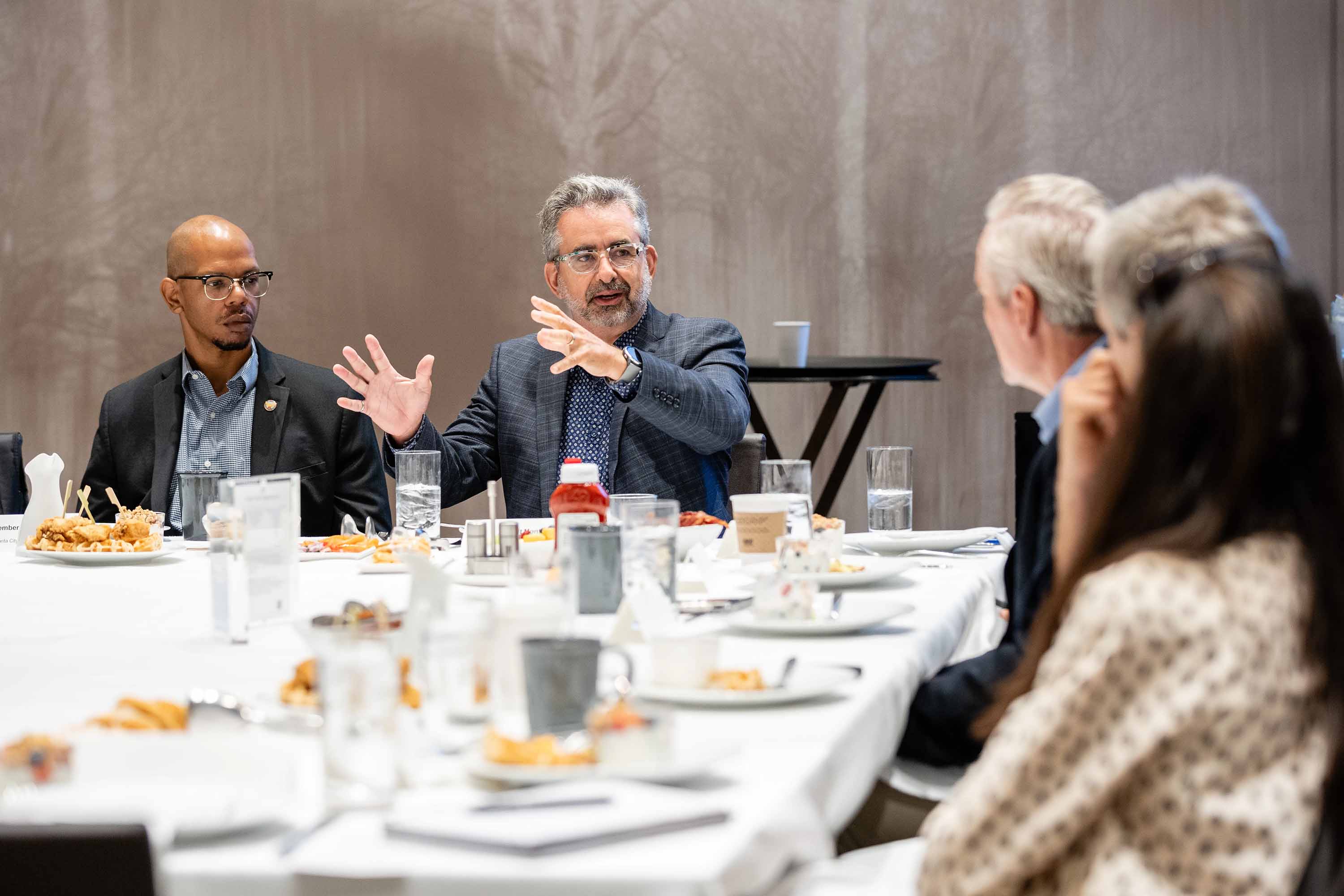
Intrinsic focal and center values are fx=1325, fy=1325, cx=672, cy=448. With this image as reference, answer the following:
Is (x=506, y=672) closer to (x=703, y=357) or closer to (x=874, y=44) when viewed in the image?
(x=703, y=357)

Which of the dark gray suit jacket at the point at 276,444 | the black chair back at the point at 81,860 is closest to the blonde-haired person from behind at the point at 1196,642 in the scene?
the black chair back at the point at 81,860

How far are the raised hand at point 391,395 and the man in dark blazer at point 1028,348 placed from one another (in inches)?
57.9

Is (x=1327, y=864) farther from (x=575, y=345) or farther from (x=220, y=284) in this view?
(x=220, y=284)

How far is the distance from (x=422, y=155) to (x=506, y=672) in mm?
4827

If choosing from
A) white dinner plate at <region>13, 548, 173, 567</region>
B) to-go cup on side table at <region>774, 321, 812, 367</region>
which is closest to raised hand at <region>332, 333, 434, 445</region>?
white dinner plate at <region>13, 548, 173, 567</region>

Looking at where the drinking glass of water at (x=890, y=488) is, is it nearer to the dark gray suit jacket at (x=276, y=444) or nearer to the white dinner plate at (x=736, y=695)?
the dark gray suit jacket at (x=276, y=444)

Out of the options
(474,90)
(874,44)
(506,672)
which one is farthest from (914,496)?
(506,672)

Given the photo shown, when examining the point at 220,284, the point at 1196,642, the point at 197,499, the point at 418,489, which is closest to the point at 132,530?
the point at 197,499

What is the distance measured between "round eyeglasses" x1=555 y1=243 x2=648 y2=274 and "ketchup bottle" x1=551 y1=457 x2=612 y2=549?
52.6 inches

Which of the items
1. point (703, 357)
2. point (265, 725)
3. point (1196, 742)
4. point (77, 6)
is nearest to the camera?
point (1196, 742)

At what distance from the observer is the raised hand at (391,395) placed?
2.86m

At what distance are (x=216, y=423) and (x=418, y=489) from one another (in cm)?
115

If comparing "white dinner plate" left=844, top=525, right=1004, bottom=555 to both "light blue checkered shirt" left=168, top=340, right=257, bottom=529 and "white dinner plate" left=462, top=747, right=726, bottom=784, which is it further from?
"light blue checkered shirt" left=168, top=340, right=257, bottom=529

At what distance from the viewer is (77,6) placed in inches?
223
